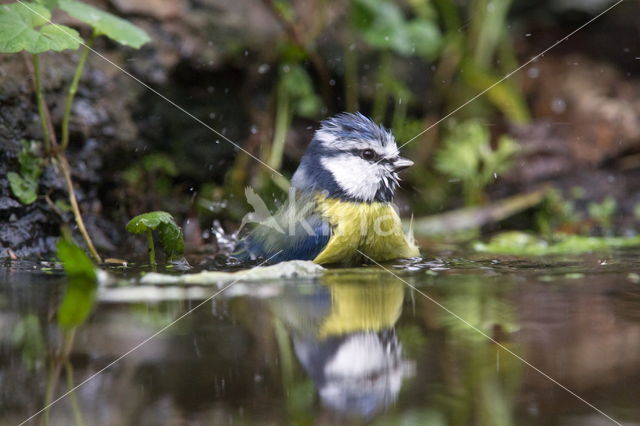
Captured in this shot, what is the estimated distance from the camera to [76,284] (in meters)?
2.71

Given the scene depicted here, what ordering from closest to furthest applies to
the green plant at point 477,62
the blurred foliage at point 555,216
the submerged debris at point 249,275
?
the submerged debris at point 249,275 → the blurred foliage at point 555,216 → the green plant at point 477,62

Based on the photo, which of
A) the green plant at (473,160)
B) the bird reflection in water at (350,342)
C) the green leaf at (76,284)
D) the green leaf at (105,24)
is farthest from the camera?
the green plant at (473,160)

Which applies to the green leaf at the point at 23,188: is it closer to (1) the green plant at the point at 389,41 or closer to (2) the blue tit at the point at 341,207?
(2) the blue tit at the point at 341,207

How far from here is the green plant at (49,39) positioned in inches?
120

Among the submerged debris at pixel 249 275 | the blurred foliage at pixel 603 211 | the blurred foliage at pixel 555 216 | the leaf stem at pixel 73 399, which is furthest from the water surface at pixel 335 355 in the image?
the blurred foliage at pixel 603 211

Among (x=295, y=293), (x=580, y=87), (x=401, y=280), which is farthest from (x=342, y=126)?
(x=580, y=87)

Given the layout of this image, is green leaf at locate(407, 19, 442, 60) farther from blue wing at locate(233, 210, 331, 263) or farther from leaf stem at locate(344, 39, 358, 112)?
blue wing at locate(233, 210, 331, 263)

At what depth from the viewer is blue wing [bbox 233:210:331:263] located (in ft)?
10.5

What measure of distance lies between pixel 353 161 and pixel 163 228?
3.11 ft

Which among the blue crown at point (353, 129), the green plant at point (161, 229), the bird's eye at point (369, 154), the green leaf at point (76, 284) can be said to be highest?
the blue crown at point (353, 129)

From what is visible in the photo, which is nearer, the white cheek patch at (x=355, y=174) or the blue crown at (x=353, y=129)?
the white cheek patch at (x=355, y=174)

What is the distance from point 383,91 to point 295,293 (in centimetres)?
318

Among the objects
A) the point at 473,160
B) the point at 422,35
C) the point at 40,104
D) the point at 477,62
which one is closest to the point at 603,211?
the point at 473,160

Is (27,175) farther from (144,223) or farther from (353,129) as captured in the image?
(353,129)
